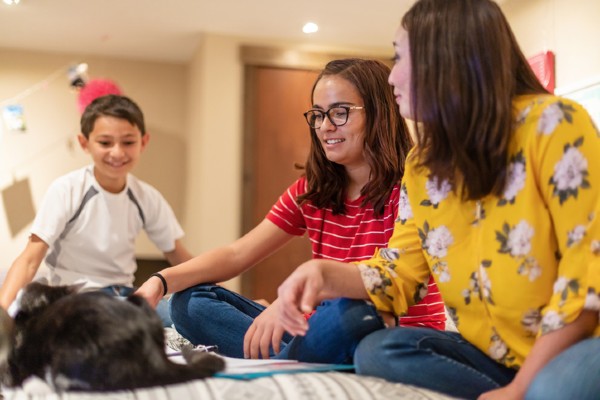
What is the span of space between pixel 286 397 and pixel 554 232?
43cm

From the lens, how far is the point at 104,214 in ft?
7.67

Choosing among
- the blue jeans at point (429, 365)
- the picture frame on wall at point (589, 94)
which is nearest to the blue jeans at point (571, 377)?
the blue jeans at point (429, 365)

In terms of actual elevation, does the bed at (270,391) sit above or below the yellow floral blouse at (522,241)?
below

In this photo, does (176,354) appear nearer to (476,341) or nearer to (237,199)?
(476,341)

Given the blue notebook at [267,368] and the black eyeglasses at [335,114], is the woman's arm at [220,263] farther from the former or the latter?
the blue notebook at [267,368]

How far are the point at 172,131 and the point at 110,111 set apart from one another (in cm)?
223

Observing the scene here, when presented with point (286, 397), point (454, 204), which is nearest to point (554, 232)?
point (454, 204)

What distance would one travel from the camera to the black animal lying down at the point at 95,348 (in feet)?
2.72

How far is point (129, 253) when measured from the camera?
241 centimetres

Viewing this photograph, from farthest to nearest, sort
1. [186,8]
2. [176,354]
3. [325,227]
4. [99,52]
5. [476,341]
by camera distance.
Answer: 1. [99,52]
2. [186,8]
3. [325,227]
4. [176,354]
5. [476,341]

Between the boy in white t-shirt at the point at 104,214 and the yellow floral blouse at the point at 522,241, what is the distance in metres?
1.47

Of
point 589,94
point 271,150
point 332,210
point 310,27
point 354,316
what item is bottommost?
point 354,316

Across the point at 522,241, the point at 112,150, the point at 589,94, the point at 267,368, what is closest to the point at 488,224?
the point at 522,241

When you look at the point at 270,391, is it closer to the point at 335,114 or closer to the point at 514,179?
the point at 514,179
